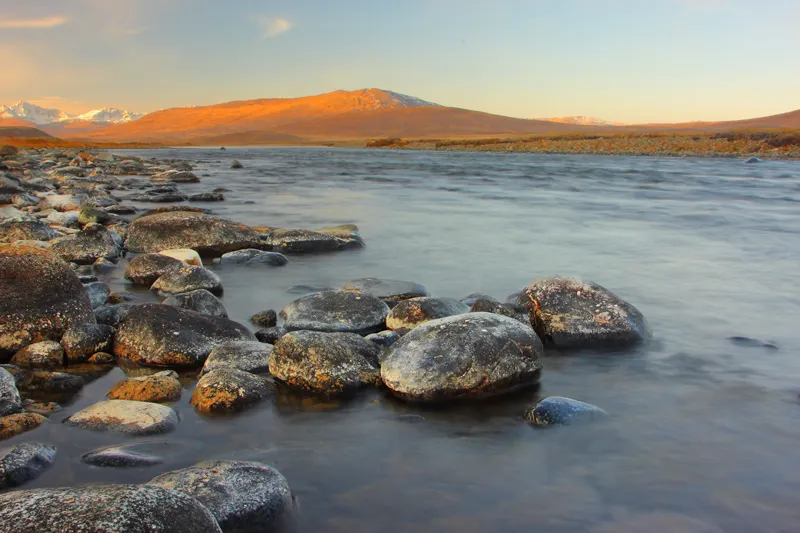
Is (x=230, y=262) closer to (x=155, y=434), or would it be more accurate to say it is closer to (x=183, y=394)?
(x=183, y=394)

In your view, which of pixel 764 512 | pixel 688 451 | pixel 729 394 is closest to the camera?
pixel 764 512

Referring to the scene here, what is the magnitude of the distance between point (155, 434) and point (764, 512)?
3218 millimetres

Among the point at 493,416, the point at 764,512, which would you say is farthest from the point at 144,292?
the point at 764,512

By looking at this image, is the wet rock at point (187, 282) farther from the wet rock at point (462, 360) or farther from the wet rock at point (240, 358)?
the wet rock at point (462, 360)

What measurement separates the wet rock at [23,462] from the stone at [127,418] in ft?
1.15

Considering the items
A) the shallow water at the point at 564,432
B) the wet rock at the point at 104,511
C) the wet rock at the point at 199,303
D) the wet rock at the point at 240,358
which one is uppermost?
the wet rock at the point at 104,511

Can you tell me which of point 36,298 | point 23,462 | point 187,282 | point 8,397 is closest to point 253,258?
point 187,282

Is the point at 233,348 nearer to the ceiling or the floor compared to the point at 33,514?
nearer to the floor

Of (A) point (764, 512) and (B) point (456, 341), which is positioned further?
(B) point (456, 341)

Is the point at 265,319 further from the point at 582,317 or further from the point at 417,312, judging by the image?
the point at 582,317

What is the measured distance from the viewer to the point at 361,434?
12.7ft

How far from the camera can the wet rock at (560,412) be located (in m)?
4.00

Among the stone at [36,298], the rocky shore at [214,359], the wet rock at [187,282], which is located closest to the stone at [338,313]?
the rocky shore at [214,359]

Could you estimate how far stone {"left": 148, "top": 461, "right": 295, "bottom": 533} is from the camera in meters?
2.87
